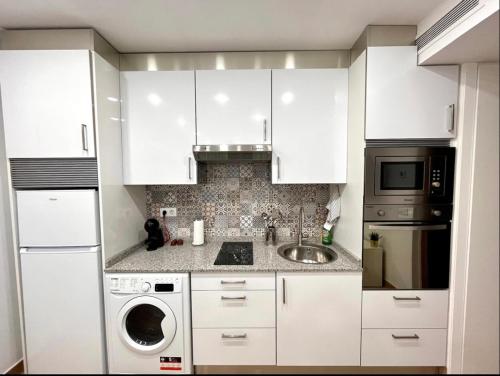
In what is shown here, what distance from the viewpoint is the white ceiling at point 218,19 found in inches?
50.9

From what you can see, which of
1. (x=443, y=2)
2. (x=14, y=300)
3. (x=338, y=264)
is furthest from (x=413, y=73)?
(x=14, y=300)

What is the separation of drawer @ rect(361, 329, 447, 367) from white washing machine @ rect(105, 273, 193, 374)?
3.95 feet

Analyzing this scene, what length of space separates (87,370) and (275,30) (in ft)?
8.41

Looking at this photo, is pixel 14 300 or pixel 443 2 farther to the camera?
pixel 14 300

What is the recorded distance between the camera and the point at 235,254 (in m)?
1.79

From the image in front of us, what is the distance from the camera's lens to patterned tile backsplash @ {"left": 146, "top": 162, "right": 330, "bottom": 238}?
2107mm

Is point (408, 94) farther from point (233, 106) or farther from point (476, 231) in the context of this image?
point (233, 106)

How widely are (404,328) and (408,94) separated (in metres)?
1.50

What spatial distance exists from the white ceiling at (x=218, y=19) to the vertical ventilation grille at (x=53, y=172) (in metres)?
0.84

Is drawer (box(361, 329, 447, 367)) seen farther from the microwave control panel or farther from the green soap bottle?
the microwave control panel

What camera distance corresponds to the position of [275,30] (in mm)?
1530

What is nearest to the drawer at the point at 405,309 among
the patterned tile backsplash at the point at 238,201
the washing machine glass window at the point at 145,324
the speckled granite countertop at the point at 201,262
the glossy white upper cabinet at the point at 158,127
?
the speckled granite countertop at the point at 201,262

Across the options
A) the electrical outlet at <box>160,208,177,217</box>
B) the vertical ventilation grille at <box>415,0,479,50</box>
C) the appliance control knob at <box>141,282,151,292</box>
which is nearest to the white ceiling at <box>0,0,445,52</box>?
the vertical ventilation grille at <box>415,0,479,50</box>

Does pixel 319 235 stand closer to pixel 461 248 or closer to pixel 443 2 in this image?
pixel 461 248
